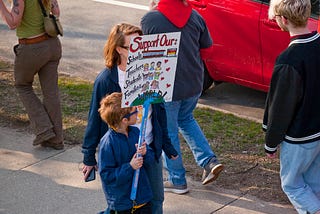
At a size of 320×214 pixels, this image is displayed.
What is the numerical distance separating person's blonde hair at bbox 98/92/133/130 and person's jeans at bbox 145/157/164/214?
0.49 m

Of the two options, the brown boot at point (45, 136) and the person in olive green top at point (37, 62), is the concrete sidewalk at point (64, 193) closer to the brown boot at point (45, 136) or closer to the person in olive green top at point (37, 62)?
the brown boot at point (45, 136)

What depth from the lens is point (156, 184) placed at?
15.3 ft

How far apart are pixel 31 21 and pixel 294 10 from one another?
262cm

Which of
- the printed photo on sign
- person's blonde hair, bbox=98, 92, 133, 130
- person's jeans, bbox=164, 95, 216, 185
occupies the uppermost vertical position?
the printed photo on sign

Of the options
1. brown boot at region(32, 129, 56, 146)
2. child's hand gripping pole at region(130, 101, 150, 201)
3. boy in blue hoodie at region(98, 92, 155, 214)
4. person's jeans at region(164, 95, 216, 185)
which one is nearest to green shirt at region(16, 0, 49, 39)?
brown boot at region(32, 129, 56, 146)

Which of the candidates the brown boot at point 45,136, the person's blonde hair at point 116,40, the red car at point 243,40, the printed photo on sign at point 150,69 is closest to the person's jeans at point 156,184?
the printed photo on sign at point 150,69

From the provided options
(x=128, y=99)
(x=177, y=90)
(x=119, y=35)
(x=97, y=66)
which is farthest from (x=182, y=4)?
(x=97, y=66)

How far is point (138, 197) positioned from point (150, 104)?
1.90 feet

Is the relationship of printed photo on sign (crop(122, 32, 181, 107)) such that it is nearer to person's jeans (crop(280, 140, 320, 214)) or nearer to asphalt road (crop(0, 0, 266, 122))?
person's jeans (crop(280, 140, 320, 214))

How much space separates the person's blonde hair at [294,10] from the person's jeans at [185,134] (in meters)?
1.35

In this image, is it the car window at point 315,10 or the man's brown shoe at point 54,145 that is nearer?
the man's brown shoe at point 54,145

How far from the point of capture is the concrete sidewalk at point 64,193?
5.48 m

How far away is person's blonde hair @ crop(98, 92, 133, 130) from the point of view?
165 inches

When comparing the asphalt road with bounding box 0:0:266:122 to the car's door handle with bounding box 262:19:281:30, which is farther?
the asphalt road with bounding box 0:0:266:122
